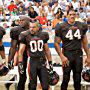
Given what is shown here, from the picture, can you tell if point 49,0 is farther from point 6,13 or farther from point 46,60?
point 46,60

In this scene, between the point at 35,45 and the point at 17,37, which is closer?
the point at 35,45

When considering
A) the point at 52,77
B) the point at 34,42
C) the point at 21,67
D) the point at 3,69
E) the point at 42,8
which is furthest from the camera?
the point at 42,8

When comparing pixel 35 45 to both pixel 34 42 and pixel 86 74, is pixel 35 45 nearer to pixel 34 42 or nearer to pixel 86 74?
pixel 34 42

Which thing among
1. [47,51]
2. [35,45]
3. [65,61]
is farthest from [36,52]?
[65,61]

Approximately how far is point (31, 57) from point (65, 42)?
2.56ft

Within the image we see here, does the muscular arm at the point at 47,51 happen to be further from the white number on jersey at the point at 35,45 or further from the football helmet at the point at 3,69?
the football helmet at the point at 3,69

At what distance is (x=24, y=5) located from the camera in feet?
58.5

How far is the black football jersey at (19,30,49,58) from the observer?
7707mm

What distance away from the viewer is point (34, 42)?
7.70 m

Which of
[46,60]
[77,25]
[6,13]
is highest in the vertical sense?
[77,25]

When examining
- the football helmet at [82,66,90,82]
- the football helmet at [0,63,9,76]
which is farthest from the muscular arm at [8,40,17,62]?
the football helmet at [82,66,90,82]

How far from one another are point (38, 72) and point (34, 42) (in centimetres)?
59

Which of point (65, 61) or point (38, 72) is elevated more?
point (65, 61)

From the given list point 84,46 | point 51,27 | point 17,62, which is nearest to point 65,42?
point 84,46
